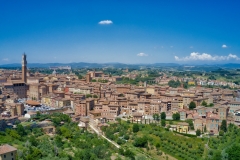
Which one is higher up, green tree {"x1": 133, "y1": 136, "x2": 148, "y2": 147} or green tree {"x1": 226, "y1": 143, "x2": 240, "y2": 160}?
green tree {"x1": 226, "y1": 143, "x2": 240, "y2": 160}

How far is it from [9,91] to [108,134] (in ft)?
68.9

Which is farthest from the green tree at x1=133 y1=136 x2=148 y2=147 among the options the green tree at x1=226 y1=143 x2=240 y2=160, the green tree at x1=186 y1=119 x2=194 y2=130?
the green tree at x1=226 y1=143 x2=240 y2=160

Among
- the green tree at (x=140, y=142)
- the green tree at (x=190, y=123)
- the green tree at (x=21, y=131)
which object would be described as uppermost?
the green tree at (x=21, y=131)

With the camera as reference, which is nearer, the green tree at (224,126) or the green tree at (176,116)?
the green tree at (224,126)

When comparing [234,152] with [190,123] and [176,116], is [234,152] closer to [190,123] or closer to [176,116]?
[190,123]

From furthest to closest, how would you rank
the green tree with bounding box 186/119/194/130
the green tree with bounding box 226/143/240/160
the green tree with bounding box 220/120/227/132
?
the green tree with bounding box 186/119/194/130 < the green tree with bounding box 220/120/227/132 < the green tree with bounding box 226/143/240/160

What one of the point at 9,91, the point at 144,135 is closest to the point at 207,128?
the point at 144,135

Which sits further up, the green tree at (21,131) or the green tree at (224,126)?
the green tree at (21,131)

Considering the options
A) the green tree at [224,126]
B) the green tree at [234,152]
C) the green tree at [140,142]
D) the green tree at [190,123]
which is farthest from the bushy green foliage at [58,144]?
the green tree at [224,126]

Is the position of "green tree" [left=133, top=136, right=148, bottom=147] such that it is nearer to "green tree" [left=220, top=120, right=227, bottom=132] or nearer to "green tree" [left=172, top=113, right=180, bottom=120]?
"green tree" [left=172, top=113, right=180, bottom=120]

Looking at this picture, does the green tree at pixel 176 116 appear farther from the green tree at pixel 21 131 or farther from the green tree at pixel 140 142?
the green tree at pixel 21 131

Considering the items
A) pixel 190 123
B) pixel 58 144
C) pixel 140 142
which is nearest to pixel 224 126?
pixel 190 123

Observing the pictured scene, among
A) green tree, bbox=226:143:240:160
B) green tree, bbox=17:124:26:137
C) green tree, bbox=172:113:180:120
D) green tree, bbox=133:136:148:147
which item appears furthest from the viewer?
green tree, bbox=172:113:180:120

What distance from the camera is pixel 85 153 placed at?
56.2 ft
